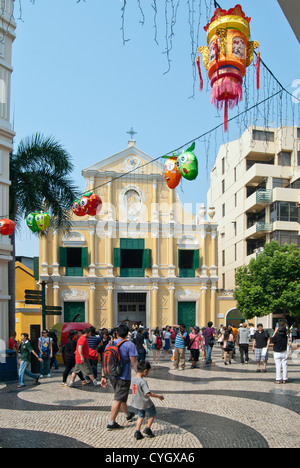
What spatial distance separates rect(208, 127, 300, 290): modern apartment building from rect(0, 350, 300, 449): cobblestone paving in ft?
73.2

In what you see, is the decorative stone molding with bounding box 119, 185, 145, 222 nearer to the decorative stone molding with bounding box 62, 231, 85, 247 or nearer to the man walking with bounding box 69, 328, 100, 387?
the decorative stone molding with bounding box 62, 231, 85, 247

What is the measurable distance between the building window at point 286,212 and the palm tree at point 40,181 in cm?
1920

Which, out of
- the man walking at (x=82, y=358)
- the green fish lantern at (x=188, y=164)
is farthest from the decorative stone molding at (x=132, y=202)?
the green fish lantern at (x=188, y=164)

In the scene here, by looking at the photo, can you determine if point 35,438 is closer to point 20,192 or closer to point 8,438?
point 8,438

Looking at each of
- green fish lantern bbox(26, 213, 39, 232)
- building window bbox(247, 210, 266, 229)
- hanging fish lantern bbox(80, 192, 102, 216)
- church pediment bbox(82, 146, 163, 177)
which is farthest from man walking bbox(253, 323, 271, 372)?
building window bbox(247, 210, 266, 229)

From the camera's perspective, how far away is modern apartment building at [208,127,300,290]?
36062mm

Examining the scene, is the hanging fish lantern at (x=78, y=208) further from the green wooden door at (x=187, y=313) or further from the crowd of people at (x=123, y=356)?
the green wooden door at (x=187, y=313)

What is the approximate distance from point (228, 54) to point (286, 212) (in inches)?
1247

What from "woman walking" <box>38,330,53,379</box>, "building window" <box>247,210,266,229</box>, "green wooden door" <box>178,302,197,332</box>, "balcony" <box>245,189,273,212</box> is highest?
"balcony" <box>245,189,273,212</box>

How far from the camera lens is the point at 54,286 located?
33.4m

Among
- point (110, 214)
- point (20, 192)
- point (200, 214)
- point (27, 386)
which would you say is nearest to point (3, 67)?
point (20, 192)

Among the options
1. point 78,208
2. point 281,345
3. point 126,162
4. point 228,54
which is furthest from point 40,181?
point 126,162
